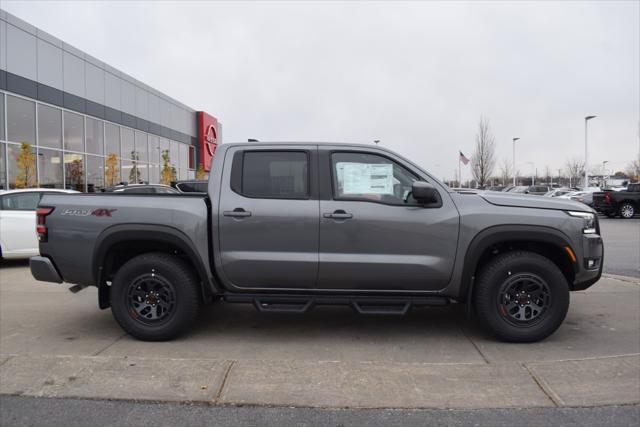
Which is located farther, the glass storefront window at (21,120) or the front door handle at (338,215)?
the glass storefront window at (21,120)

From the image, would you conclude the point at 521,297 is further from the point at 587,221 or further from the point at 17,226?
the point at 17,226

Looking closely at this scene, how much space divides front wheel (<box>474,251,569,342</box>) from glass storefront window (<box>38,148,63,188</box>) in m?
19.1

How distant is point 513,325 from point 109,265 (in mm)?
3929

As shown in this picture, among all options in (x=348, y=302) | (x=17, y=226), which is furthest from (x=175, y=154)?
(x=348, y=302)

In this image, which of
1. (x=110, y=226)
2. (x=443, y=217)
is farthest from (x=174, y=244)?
(x=443, y=217)

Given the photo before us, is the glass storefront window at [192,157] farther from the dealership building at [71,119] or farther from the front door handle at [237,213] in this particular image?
the front door handle at [237,213]

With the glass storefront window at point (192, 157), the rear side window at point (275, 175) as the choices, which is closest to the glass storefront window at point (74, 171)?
the glass storefront window at point (192, 157)

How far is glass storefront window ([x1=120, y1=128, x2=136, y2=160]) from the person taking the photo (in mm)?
26547

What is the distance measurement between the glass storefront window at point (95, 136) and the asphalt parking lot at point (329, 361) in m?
18.9

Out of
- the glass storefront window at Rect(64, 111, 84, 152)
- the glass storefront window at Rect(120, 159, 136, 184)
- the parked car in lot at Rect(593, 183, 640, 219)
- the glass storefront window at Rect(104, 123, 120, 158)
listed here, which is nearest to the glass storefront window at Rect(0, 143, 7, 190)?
the glass storefront window at Rect(64, 111, 84, 152)

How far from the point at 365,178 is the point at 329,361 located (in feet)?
5.65

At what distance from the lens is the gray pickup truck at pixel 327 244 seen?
4.64 metres

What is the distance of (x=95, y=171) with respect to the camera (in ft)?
77.8

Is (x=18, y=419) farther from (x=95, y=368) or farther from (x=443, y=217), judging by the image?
(x=443, y=217)
